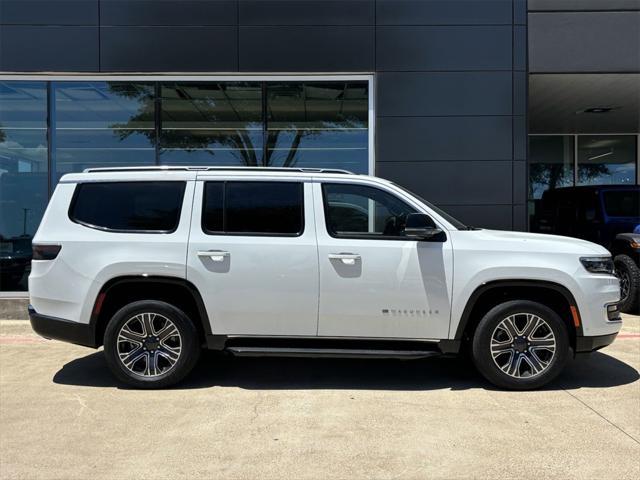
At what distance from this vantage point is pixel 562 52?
28.1 ft

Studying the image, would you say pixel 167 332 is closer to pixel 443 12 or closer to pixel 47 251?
pixel 47 251

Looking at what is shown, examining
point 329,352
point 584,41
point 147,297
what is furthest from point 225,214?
point 584,41

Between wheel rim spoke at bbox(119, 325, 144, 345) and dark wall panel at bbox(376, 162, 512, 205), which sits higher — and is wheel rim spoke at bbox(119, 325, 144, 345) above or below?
below

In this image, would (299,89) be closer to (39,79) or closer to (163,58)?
(163,58)

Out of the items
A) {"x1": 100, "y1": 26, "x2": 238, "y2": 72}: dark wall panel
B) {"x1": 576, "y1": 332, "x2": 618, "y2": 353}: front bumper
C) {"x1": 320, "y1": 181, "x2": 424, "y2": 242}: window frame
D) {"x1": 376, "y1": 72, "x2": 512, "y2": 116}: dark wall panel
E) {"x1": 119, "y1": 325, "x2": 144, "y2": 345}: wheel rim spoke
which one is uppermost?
{"x1": 100, "y1": 26, "x2": 238, "y2": 72}: dark wall panel

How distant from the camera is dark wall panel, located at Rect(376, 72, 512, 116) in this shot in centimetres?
850

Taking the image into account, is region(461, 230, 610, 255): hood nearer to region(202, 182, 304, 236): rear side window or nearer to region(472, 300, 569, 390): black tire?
region(472, 300, 569, 390): black tire

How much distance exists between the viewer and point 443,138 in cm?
852

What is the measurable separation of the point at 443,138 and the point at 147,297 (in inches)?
220

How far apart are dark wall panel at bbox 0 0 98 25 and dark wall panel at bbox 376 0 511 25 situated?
4.76m

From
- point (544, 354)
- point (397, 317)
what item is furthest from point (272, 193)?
point (544, 354)

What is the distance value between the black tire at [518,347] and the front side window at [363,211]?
114 cm

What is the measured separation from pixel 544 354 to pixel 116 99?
7.82 metres

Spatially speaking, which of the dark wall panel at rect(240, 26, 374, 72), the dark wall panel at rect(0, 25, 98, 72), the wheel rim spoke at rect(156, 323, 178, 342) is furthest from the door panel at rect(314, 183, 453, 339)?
the dark wall panel at rect(0, 25, 98, 72)
